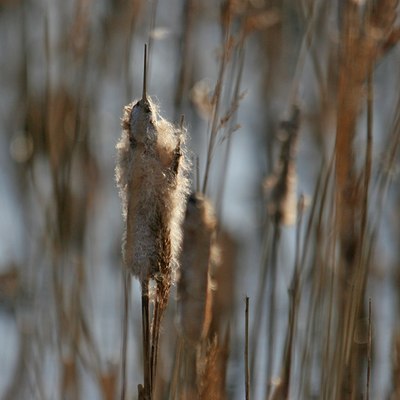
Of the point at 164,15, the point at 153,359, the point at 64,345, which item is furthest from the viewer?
the point at 164,15

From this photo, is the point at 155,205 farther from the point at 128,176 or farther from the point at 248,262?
the point at 248,262

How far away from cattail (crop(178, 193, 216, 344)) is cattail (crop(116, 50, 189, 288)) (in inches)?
0.8

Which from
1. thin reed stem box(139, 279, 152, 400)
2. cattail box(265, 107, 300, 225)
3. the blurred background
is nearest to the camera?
thin reed stem box(139, 279, 152, 400)

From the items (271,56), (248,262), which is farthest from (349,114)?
(248,262)

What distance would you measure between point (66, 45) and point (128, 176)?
1.02 m

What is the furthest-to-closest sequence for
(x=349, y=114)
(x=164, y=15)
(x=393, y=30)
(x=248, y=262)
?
(x=248, y=262), (x=164, y=15), (x=393, y=30), (x=349, y=114)

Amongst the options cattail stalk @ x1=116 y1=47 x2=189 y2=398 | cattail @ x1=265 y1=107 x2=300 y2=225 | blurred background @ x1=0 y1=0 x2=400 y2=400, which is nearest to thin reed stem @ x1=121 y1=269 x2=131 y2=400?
cattail stalk @ x1=116 y1=47 x2=189 y2=398

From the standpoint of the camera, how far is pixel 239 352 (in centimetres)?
239

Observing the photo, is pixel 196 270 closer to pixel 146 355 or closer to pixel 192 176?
pixel 146 355

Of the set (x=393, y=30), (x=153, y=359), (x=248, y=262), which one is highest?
(x=248, y=262)

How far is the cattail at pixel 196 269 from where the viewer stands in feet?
3.47

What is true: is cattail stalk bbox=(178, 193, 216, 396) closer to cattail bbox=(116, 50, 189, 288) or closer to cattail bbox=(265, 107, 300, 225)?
cattail bbox=(116, 50, 189, 288)

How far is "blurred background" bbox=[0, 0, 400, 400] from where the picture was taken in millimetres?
1511

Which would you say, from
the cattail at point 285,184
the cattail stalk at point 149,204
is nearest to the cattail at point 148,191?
the cattail stalk at point 149,204
